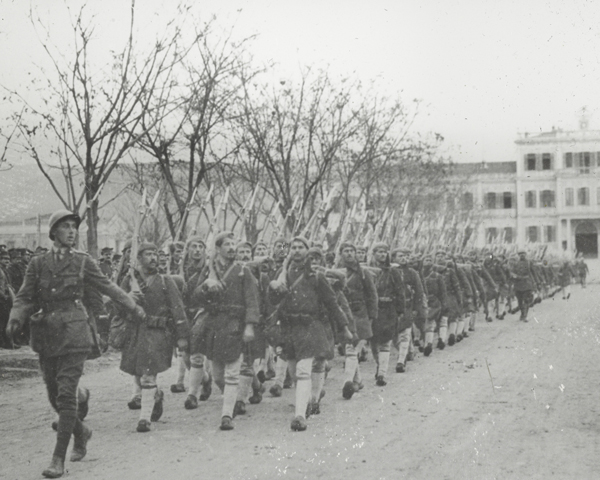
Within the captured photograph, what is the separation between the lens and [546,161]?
225 feet

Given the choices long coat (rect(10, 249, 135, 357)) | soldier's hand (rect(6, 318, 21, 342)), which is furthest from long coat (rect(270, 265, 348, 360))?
soldier's hand (rect(6, 318, 21, 342))

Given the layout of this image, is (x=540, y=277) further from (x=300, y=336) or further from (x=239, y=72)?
(x=300, y=336)

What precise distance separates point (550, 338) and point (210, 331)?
10405 mm

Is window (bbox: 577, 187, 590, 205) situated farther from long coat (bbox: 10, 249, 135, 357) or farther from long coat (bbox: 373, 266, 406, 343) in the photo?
long coat (bbox: 10, 249, 135, 357)

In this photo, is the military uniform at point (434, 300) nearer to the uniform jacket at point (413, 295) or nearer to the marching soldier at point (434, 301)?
the marching soldier at point (434, 301)

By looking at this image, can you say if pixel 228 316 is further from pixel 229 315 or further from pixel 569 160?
pixel 569 160

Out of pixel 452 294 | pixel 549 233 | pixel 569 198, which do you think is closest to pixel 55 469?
pixel 452 294

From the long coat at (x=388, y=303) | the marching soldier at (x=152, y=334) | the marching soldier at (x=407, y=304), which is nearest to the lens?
the marching soldier at (x=152, y=334)

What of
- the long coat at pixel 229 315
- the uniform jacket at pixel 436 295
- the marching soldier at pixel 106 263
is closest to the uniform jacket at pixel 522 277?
the uniform jacket at pixel 436 295

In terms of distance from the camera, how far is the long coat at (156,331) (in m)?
7.65

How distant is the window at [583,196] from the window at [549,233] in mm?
3134

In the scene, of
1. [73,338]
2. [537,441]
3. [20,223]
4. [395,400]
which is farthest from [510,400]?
[20,223]

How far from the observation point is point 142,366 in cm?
760

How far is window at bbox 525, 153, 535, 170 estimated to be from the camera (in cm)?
6869
